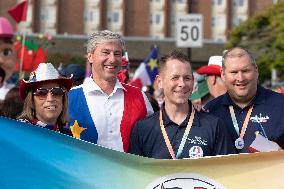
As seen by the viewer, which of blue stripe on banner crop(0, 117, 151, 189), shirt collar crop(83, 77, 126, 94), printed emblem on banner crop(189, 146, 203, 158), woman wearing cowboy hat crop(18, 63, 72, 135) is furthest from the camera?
shirt collar crop(83, 77, 126, 94)

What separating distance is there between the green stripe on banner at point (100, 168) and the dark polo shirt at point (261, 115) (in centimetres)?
49

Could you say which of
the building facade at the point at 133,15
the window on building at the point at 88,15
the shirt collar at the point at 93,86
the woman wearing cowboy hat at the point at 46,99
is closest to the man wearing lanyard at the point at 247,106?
the shirt collar at the point at 93,86

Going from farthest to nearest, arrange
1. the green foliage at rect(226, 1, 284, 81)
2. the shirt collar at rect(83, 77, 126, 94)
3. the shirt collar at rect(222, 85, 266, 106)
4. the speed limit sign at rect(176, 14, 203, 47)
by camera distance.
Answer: the green foliage at rect(226, 1, 284, 81), the speed limit sign at rect(176, 14, 203, 47), the shirt collar at rect(83, 77, 126, 94), the shirt collar at rect(222, 85, 266, 106)

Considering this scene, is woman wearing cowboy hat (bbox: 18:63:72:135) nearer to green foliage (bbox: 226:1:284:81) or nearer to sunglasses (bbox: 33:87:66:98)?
sunglasses (bbox: 33:87:66:98)

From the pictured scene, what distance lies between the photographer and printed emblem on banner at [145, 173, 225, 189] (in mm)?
4500

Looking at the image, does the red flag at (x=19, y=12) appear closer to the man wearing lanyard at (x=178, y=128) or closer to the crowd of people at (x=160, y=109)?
the crowd of people at (x=160, y=109)

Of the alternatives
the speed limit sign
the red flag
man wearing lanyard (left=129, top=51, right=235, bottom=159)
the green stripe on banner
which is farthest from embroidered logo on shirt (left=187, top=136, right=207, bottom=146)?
the speed limit sign

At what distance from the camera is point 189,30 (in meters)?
18.5

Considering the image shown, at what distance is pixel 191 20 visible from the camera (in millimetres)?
18406

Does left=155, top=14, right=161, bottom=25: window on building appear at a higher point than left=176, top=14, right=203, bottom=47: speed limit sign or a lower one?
higher

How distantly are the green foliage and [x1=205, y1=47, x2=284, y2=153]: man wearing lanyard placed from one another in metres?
33.3

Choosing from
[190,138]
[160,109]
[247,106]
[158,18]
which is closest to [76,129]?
[160,109]

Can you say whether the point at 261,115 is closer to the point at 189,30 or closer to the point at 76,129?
the point at 76,129

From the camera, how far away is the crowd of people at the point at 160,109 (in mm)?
4793
